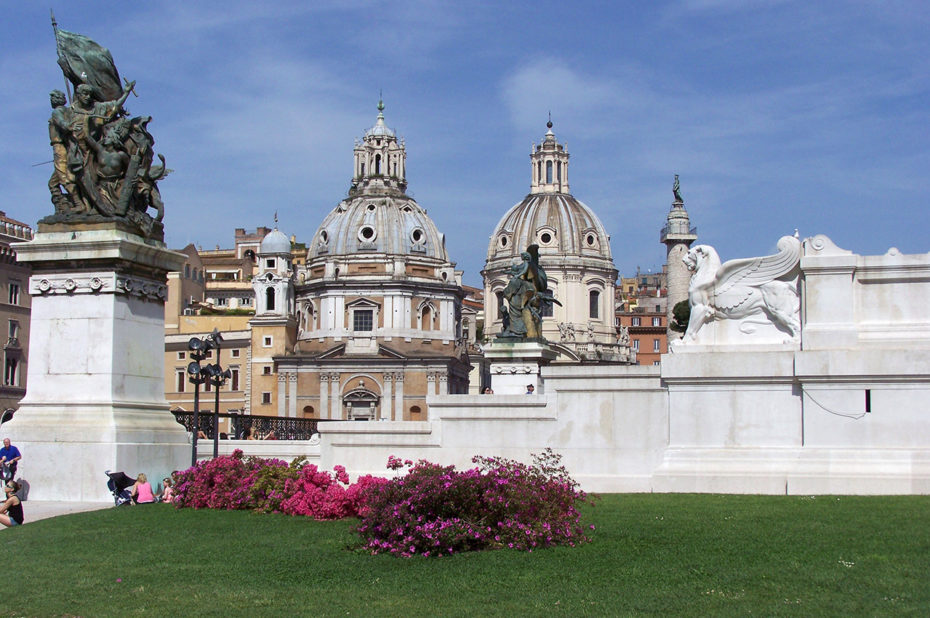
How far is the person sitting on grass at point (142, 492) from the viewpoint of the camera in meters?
17.8

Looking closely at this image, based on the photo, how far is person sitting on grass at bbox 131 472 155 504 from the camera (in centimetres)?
1777

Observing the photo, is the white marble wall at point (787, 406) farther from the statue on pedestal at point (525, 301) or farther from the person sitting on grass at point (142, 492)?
the statue on pedestal at point (525, 301)

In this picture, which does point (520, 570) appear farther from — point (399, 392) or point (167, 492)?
point (399, 392)

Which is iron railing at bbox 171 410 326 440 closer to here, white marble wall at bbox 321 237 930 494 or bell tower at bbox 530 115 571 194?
white marble wall at bbox 321 237 930 494

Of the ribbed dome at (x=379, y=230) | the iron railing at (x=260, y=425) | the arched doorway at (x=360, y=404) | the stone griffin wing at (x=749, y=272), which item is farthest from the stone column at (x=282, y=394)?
the stone griffin wing at (x=749, y=272)

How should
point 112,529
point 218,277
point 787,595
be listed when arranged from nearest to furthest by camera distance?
point 787,595 → point 112,529 → point 218,277

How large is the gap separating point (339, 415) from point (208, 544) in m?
97.5

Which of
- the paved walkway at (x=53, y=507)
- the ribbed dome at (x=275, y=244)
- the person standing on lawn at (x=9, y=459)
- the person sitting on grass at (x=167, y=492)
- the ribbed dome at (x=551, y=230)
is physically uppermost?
the ribbed dome at (x=551, y=230)

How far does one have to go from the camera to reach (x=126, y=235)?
1891 centimetres

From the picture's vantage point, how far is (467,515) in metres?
12.5

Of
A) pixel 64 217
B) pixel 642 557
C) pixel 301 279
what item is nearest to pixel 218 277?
pixel 301 279

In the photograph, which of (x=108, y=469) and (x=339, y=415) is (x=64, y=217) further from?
(x=339, y=415)

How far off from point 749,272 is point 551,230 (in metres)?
111

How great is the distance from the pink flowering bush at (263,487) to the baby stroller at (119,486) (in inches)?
30.7
